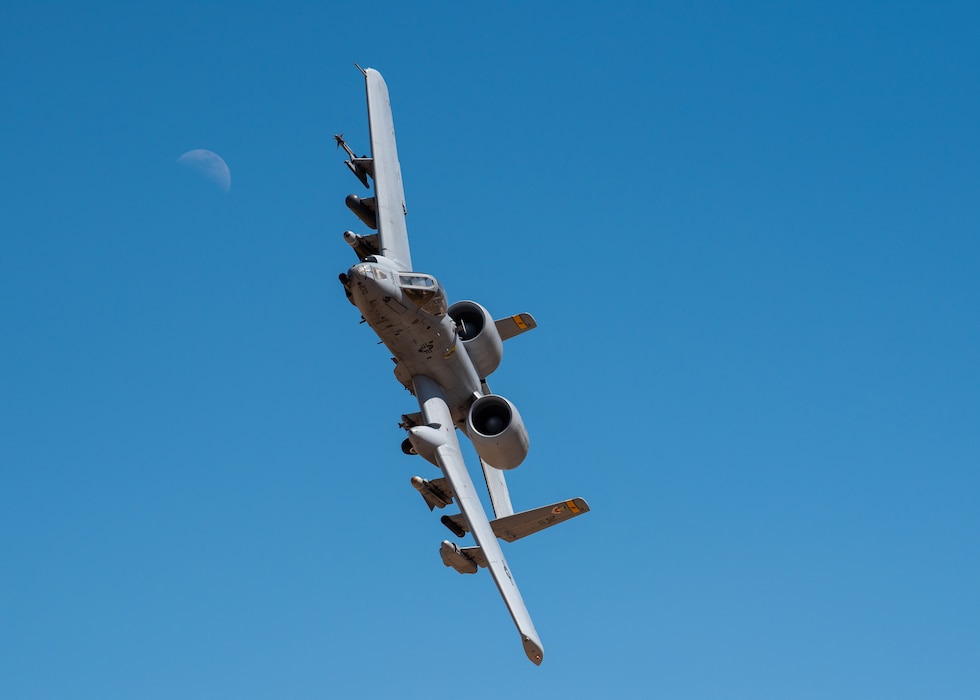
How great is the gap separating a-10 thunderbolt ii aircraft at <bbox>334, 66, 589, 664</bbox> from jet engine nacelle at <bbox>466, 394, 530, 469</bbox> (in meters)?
0.03

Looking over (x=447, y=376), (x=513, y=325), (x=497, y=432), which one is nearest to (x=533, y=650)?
(x=497, y=432)

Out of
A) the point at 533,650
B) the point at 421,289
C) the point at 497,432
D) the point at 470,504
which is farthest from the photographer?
the point at 497,432

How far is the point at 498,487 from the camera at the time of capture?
42.7 m

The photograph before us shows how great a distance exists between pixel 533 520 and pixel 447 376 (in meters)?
5.31

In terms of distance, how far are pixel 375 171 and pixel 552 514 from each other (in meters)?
13.0

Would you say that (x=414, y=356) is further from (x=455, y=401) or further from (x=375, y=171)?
(x=375, y=171)

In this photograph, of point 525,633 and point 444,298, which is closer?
point 525,633

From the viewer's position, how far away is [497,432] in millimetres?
39031

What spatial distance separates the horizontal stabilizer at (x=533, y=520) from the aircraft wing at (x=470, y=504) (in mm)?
1487

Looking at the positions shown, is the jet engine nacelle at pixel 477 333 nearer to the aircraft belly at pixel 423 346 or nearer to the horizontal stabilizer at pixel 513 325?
the aircraft belly at pixel 423 346

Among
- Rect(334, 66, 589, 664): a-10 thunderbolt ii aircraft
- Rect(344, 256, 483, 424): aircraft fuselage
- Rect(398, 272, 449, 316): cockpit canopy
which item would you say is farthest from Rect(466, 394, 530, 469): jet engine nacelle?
Rect(398, 272, 449, 316): cockpit canopy

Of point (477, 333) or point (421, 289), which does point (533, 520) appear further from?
point (421, 289)

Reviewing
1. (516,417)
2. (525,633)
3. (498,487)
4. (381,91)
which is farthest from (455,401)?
(381,91)

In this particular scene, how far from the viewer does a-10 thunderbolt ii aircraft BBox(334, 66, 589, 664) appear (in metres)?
36.7
